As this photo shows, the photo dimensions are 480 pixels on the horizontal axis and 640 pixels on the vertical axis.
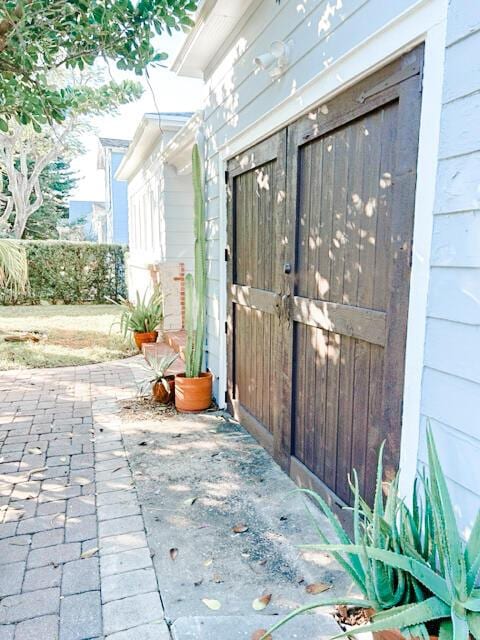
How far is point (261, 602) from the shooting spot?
1.87 metres

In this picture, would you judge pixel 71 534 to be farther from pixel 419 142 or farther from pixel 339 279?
pixel 419 142

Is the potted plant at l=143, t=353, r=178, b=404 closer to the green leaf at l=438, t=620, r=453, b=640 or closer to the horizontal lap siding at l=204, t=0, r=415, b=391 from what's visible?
the horizontal lap siding at l=204, t=0, r=415, b=391

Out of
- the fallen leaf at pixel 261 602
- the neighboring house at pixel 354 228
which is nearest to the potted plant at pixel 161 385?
the neighboring house at pixel 354 228

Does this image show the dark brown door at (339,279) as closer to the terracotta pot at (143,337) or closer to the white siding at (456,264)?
the white siding at (456,264)

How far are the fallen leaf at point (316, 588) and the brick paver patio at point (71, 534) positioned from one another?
61 centimetres

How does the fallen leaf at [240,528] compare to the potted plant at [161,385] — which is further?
the potted plant at [161,385]

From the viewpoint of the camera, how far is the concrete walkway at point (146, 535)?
179cm

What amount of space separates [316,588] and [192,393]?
243 centimetres

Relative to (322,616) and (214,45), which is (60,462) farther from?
(214,45)

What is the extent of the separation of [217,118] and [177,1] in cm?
96

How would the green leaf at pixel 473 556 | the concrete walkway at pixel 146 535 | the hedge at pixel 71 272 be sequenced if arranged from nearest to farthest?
1. the green leaf at pixel 473 556
2. the concrete walkway at pixel 146 535
3. the hedge at pixel 71 272

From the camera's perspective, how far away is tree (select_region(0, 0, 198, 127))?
9.86 ft

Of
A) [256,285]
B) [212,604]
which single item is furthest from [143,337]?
[212,604]

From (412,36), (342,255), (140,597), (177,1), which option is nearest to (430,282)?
(342,255)
